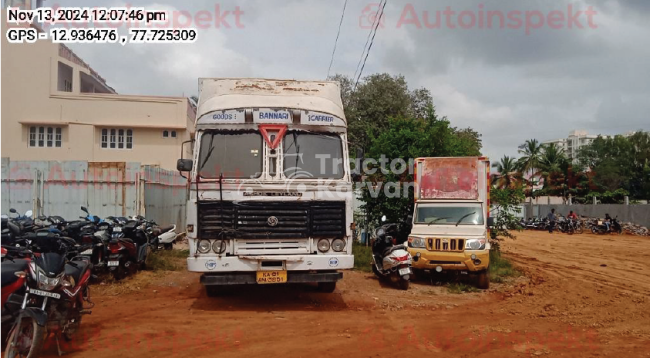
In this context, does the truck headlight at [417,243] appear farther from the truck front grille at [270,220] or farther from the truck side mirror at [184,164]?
the truck side mirror at [184,164]

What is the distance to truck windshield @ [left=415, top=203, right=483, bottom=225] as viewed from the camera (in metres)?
12.1

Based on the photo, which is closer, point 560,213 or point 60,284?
point 60,284

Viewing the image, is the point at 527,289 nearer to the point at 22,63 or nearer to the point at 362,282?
the point at 362,282

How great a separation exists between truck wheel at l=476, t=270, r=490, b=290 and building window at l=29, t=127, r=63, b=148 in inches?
1016

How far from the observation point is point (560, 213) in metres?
40.8

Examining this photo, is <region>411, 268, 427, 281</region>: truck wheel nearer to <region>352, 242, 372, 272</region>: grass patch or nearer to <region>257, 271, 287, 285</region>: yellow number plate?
<region>352, 242, 372, 272</region>: grass patch

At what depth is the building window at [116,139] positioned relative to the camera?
1176 inches

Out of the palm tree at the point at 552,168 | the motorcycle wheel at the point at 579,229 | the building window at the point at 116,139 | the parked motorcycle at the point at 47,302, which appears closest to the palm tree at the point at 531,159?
the palm tree at the point at 552,168

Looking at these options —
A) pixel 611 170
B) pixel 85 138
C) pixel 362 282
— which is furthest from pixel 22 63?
pixel 611 170

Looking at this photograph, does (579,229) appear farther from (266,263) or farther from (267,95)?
(266,263)

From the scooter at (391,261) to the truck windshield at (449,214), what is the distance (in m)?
1.03

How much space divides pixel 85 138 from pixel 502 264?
23653 millimetres

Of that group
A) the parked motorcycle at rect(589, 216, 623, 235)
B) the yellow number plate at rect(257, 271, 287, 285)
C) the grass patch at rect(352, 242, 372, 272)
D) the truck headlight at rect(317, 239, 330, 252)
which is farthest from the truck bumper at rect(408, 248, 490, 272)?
the parked motorcycle at rect(589, 216, 623, 235)

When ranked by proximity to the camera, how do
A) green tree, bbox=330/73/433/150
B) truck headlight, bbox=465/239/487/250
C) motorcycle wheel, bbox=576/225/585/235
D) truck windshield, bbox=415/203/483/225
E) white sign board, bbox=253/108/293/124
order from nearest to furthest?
1. white sign board, bbox=253/108/293/124
2. truck headlight, bbox=465/239/487/250
3. truck windshield, bbox=415/203/483/225
4. green tree, bbox=330/73/433/150
5. motorcycle wheel, bbox=576/225/585/235
